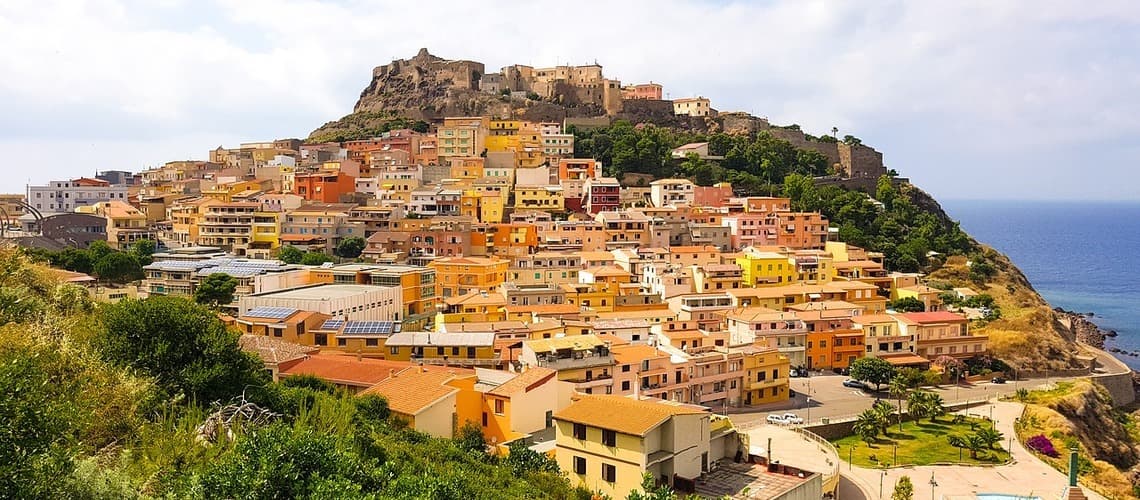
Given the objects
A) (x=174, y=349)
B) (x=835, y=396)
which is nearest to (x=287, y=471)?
(x=174, y=349)

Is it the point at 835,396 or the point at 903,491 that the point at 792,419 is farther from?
the point at 903,491

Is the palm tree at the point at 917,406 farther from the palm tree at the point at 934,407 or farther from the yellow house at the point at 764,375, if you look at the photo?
the yellow house at the point at 764,375

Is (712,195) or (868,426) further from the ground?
(712,195)

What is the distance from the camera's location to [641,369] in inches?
1099

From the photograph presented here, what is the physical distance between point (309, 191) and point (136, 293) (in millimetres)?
20306

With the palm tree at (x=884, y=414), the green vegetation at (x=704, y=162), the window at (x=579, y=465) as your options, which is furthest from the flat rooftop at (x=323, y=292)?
the green vegetation at (x=704, y=162)

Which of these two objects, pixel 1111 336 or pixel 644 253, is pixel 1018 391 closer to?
pixel 644 253

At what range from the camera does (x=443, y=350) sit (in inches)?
1049

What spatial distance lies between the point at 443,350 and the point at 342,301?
496 centimetres

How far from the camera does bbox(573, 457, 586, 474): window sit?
17.4m

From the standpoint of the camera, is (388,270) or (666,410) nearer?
(666,410)

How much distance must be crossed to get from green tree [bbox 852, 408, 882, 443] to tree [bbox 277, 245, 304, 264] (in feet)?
88.2

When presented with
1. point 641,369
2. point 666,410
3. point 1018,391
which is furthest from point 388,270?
point 1018,391

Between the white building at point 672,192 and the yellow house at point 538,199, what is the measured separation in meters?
6.94
